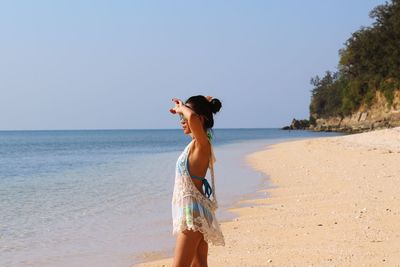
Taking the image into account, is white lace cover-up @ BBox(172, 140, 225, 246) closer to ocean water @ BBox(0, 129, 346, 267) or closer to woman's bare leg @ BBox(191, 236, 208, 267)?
woman's bare leg @ BBox(191, 236, 208, 267)

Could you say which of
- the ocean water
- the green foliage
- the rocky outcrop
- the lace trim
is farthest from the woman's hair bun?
the green foliage

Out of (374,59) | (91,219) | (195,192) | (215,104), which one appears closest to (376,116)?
(374,59)

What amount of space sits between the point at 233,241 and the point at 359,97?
75.1 m

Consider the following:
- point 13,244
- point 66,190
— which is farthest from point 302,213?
point 66,190

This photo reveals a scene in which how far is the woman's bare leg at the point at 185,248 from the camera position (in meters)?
4.38

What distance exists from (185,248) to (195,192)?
1.39 ft

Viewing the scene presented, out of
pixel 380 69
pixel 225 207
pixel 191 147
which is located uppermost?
pixel 380 69

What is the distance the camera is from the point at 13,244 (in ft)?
28.1

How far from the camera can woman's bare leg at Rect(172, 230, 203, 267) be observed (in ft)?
14.4

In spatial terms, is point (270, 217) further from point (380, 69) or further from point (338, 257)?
point (380, 69)

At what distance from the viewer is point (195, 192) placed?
4.45m

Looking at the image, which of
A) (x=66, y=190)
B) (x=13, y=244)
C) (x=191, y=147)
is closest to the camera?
(x=191, y=147)

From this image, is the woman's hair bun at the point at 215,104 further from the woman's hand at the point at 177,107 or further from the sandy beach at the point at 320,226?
the sandy beach at the point at 320,226

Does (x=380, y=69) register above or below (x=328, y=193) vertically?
above
